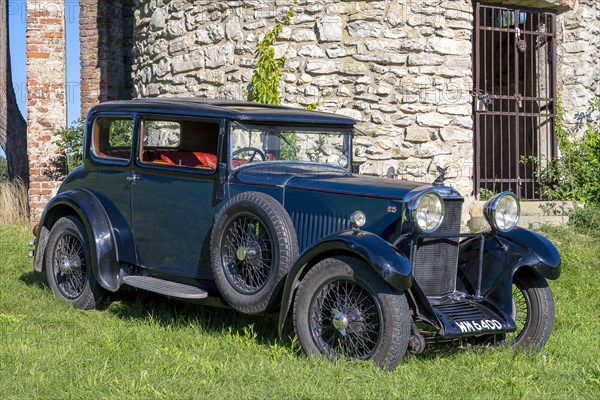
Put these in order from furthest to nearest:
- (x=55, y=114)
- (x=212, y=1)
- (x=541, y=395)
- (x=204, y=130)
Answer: (x=55, y=114)
(x=212, y=1)
(x=204, y=130)
(x=541, y=395)

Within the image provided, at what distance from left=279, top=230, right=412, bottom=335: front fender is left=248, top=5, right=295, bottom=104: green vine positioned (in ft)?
17.0

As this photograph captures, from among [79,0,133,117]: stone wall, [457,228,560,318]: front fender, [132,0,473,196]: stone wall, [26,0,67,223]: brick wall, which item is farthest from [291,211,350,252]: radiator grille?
[79,0,133,117]: stone wall

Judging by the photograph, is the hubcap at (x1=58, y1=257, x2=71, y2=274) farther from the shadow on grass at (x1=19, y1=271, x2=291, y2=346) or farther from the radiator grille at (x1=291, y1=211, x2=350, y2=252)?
the radiator grille at (x1=291, y1=211, x2=350, y2=252)

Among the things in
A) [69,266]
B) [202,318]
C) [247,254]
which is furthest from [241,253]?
[69,266]

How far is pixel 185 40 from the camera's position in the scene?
429 inches

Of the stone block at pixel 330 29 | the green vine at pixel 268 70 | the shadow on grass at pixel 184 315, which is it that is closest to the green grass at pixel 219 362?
the shadow on grass at pixel 184 315

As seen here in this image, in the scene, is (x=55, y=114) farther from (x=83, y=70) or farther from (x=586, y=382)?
(x=586, y=382)

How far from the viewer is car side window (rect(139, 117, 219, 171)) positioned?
6.33m

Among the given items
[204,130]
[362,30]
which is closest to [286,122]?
[204,130]

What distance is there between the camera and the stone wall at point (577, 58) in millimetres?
11234

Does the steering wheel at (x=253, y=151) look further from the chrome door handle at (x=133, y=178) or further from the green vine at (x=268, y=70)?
the green vine at (x=268, y=70)

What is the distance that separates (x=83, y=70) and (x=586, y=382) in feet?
36.0

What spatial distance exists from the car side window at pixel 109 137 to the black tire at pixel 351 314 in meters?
2.56

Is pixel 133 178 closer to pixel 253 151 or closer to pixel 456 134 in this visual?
pixel 253 151
